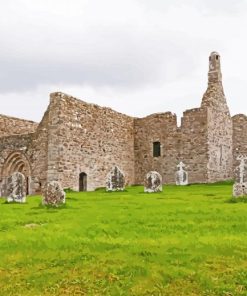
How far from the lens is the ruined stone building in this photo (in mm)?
30906

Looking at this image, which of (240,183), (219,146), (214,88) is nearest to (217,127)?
(219,146)

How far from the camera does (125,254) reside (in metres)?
9.20

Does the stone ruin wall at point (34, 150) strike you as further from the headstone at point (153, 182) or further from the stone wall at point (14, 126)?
the headstone at point (153, 182)

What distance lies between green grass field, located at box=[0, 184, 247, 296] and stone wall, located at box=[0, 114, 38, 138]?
2541cm

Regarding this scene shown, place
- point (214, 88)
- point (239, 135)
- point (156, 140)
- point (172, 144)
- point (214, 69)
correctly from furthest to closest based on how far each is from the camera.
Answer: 1. point (239, 135)
2. point (156, 140)
3. point (214, 69)
4. point (172, 144)
5. point (214, 88)

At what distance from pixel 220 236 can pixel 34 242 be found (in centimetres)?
410

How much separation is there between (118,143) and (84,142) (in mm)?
4688

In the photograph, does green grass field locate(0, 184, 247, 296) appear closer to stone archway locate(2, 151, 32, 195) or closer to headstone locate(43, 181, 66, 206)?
headstone locate(43, 181, 66, 206)

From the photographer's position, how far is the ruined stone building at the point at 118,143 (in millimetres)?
30906

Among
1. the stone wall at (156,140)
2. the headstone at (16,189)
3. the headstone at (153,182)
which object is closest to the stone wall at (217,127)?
the stone wall at (156,140)

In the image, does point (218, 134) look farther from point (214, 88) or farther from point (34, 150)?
point (34, 150)

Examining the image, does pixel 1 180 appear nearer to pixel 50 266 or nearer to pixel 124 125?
pixel 124 125

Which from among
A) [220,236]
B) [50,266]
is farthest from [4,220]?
[220,236]

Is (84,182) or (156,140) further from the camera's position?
(156,140)
